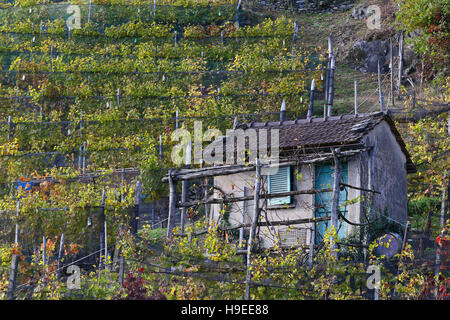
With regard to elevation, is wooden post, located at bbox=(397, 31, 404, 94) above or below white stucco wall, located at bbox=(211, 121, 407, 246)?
above

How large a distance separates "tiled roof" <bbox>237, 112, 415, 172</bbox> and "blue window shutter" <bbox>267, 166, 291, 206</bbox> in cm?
72

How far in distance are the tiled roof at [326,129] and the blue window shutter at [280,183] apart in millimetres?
723

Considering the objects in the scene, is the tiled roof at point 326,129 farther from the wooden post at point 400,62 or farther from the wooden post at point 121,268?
the wooden post at point 400,62

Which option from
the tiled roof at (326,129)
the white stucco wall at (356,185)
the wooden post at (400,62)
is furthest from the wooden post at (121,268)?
the wooden post at (400,62)

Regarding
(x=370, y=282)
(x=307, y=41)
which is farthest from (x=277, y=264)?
(x=307, y=41)

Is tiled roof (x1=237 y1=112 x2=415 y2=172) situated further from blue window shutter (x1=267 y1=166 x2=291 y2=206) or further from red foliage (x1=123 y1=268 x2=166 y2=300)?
red foliage (x1=123 y1=268 x2=166 y2=300)

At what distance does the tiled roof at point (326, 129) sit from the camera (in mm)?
13234

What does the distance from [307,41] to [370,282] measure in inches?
911

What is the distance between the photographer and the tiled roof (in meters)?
13.2

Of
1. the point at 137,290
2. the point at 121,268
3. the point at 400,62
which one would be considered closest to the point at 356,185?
the point at 121,268

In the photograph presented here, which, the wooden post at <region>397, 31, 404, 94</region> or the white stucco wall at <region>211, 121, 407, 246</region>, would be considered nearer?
the white stucco wall at <region>211, 121, 407, 246</region>

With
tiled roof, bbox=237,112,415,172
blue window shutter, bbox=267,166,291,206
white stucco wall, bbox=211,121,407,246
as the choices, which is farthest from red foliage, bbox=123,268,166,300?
tiled roof, bbox=237,112,415,172

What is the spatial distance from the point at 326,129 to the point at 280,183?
1.67 m

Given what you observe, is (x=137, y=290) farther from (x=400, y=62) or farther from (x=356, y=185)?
(x=400, y=62)
